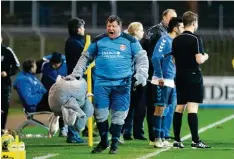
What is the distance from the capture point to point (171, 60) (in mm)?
15555

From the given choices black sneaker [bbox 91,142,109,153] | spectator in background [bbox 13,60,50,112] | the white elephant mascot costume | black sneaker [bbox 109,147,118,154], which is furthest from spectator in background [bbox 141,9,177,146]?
the white elephant mascot costume

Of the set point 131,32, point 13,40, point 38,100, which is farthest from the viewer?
point 13,40

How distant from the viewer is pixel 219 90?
102 ft

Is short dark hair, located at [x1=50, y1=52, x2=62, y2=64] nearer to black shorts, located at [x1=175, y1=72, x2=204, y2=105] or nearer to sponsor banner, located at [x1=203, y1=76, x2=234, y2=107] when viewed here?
black shorts, located at [x1=175, y1=72, x2=204, y2=105]

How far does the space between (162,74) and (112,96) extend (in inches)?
64.1

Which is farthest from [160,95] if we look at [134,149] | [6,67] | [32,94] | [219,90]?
[219,90]

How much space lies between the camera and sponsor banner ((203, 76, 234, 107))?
30812 millimetres

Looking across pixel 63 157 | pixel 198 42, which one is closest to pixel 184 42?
pixel 198 42

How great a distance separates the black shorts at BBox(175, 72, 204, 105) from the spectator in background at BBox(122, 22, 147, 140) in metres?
2.15

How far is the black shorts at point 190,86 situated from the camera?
48.6ft

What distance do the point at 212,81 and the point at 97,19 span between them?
7021 millimetres

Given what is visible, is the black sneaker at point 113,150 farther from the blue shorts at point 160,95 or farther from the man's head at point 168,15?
the man's head at point 168,15

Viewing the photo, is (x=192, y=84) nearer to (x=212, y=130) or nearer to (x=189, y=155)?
(x=189, y=155)

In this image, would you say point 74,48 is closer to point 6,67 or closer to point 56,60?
point 56,60
